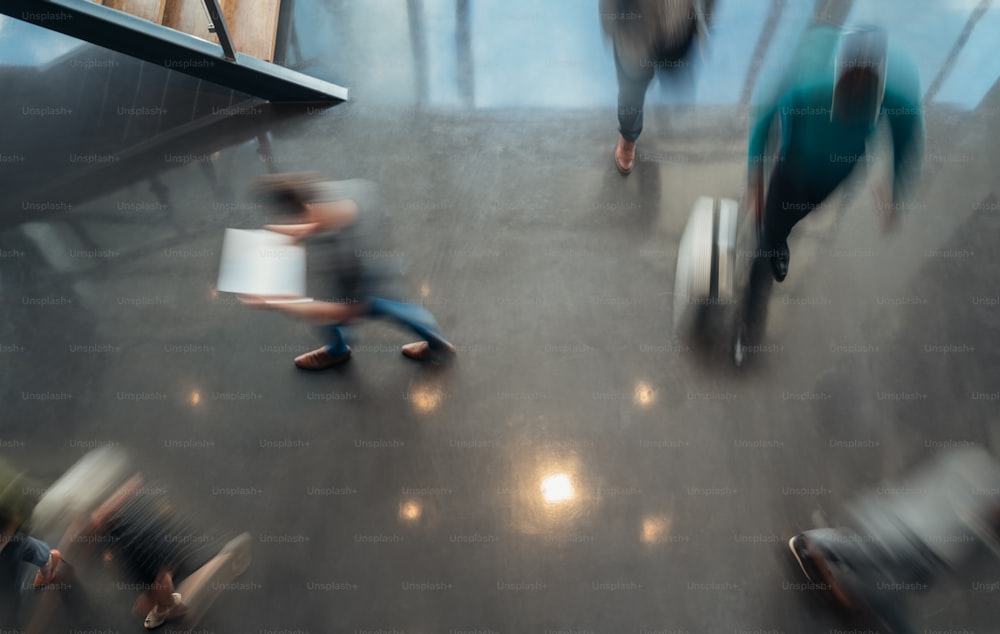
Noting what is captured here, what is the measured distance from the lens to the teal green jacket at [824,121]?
2.90 m

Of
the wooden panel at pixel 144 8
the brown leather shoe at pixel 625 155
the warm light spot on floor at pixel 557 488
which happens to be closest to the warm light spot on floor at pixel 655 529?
the warm light spot on floor at pixel 557 488

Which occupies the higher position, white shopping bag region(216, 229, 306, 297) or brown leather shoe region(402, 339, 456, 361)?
white shopping bag region(216, 229, 306, 297)

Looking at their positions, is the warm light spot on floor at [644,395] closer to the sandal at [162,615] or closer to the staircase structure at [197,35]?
the sandal at [162,615]

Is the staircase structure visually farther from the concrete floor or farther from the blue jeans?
the blue jeans

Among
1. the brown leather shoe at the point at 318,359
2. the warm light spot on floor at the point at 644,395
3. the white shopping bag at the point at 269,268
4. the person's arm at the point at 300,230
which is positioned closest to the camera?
the person's arm at the point at 300,230

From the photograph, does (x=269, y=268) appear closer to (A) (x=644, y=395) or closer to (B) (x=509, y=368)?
(B) (x=509, y=368)

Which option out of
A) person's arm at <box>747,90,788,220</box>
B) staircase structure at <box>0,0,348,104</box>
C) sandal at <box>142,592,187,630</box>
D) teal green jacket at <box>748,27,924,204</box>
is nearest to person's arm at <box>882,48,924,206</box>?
teal green jacket at <box>748,27,924,204</box>

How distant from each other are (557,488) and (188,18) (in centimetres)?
404

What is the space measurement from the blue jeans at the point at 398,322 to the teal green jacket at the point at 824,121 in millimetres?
1958

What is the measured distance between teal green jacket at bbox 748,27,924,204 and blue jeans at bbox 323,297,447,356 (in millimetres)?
1958

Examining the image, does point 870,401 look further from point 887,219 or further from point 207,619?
point 207,619

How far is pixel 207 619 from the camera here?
10.3 ft

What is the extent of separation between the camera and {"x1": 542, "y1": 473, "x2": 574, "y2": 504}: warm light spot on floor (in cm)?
345

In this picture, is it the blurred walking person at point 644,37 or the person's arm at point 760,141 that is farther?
the blurred walking person at point 644,37
